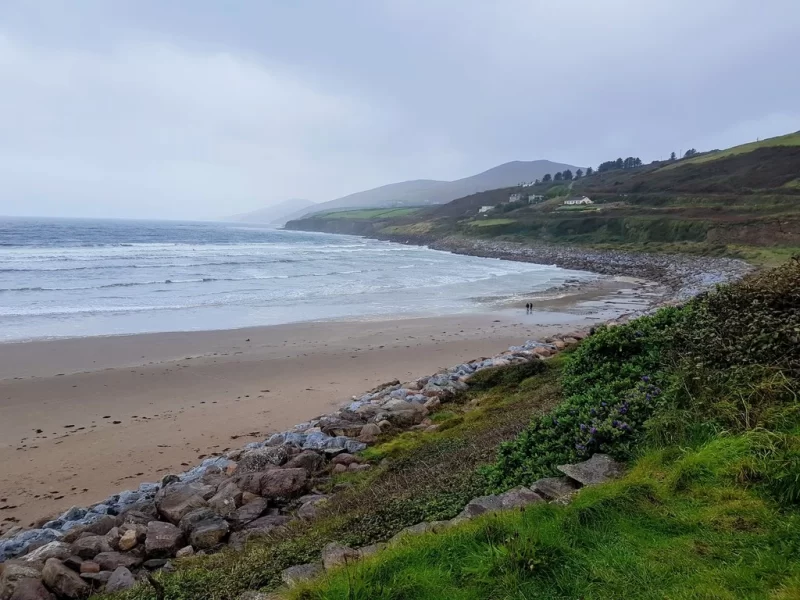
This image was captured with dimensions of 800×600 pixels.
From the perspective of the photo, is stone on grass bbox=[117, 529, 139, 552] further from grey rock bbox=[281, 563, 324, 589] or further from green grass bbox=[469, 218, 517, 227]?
green grass bbox=[469, 218, 517, 227]

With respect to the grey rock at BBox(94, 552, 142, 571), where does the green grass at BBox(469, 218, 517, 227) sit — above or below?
above

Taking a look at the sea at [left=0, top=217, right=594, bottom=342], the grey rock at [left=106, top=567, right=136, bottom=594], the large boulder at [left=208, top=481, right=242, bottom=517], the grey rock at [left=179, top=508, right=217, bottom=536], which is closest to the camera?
the grey rock at [left=106, top=567, right=136, bottom=594]

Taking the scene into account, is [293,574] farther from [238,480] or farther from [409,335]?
[409,335]

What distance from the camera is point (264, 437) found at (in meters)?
9.17

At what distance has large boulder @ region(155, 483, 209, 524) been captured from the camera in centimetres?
554

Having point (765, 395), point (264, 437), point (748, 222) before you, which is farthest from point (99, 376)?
point (748, 222)

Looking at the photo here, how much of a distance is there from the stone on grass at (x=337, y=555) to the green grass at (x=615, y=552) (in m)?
0.21

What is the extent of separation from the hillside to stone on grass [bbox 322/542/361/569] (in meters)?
43.1

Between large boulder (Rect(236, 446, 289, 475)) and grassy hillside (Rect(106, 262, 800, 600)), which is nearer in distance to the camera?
grassy hillside (Rect(106, 262, 800, 600))

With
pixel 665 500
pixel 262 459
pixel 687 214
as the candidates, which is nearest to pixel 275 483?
pixel 262 459

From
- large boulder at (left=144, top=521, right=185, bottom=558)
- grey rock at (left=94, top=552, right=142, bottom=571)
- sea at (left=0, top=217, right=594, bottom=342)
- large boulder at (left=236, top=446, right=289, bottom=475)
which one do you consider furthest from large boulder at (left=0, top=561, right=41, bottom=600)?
sea at (left=0, top=217, right=594, bottom=342)

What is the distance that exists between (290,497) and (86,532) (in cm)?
220

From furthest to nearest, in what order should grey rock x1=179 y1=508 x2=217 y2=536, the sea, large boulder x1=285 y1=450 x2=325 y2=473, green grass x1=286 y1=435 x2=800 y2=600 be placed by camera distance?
the sea → large boulder x1=285 y1=450 x2=325 y2=473 → grey rock x1=179 y1=508 x2=217 y2=536 → green grass x1=286 y1=435 x2=800 y2=600

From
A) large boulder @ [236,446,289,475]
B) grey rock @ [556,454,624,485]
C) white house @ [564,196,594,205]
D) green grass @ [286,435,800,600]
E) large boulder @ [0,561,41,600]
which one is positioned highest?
white house @ [564,196,594,205]
